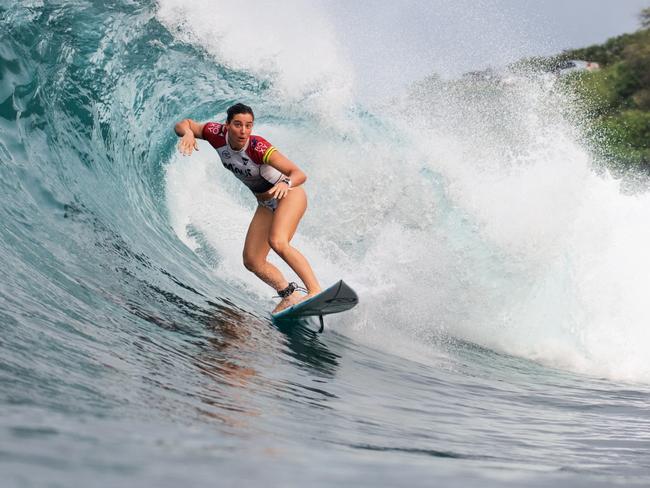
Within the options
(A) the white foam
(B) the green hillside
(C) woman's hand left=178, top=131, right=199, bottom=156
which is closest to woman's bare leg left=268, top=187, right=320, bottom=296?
(C) woman's hand left=178, top=131, right=199, bottom=156

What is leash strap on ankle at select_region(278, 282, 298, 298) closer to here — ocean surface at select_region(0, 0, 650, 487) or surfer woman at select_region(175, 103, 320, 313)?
surfer woman at select_region(175, 103, 320, 313)

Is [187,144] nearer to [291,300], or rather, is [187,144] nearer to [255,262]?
[255,262]

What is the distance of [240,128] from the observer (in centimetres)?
577

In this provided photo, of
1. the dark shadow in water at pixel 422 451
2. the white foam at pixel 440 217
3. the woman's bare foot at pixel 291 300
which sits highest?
the white foam at pixel 440 217

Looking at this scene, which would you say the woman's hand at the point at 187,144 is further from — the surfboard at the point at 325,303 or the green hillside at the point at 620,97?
the green hillside at the point at 620,97

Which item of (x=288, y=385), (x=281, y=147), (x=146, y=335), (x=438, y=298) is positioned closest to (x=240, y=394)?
(x=288, y=385)

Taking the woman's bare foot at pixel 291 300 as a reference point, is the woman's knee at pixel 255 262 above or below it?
above

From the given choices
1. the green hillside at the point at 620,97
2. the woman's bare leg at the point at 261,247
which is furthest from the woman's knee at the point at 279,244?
the green hillside at the point at 620,97

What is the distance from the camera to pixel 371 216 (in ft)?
32.7

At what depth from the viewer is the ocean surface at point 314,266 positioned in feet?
8.43

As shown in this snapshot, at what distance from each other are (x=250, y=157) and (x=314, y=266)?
2.95 metres

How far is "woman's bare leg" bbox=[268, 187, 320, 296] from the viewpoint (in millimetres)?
5809

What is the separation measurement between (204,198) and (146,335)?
6.05 m

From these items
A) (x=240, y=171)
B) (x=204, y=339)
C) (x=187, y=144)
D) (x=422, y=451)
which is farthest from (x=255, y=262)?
(x=422, y=451)
